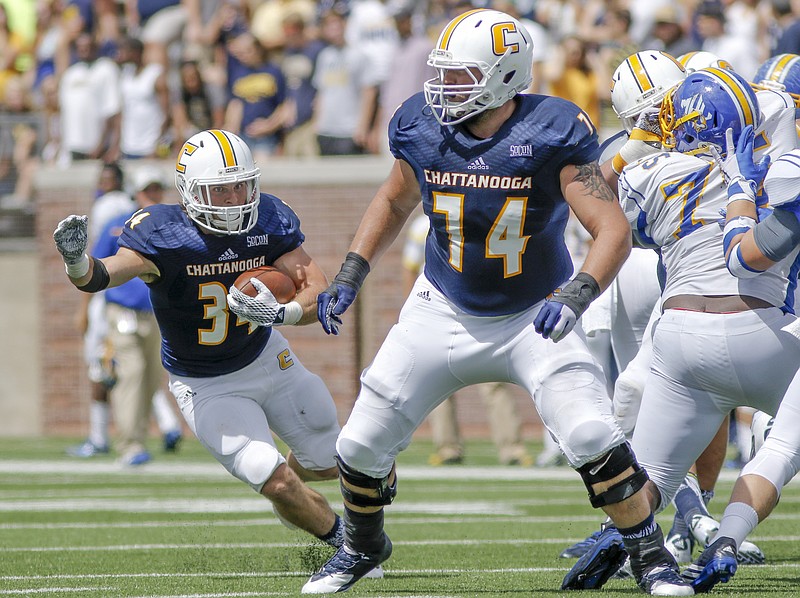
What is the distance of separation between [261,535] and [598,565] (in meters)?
2.26

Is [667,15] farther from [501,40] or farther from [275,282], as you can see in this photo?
[501,40]

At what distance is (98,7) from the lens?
1436cm

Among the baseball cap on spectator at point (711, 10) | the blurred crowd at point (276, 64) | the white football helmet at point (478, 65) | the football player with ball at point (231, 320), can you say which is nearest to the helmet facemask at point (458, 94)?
the white football helmet at point (478, 65)

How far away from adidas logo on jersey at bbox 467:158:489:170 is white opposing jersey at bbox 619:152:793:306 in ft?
1.78

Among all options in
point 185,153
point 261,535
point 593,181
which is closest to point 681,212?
point 593,181

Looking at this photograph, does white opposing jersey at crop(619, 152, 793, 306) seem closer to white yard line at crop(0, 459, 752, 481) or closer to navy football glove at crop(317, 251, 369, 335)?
navy football glove at crop(317, 251, 369, 335)

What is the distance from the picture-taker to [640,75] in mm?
5684

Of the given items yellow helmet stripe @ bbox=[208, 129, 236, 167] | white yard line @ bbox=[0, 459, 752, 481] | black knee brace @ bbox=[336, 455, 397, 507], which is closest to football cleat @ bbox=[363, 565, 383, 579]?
black knee brace @ bbox=[336, 455, 397, 507]

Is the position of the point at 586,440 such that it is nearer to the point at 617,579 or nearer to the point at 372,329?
the point at 617,579

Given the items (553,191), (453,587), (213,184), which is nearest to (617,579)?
(453,587)

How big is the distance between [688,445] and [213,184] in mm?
2039

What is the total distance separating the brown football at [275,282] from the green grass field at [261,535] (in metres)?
1.02

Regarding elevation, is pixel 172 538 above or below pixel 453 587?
below

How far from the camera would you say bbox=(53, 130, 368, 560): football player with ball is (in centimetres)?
548
